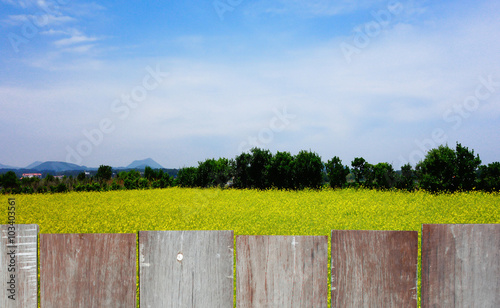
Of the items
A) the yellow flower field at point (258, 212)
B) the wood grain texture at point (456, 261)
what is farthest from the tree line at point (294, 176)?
the wood grain texture at point (456, 261)

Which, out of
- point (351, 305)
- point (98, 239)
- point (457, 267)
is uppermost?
point (98, 239)

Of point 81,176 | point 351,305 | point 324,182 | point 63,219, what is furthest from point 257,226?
point 81,176

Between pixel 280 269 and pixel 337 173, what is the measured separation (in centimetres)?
1420

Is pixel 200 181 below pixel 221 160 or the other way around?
below

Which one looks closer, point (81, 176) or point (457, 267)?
point (457, 267)

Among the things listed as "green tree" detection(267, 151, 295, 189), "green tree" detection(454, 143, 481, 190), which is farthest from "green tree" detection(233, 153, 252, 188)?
"green tree" detection(454, 143, 481, 190)

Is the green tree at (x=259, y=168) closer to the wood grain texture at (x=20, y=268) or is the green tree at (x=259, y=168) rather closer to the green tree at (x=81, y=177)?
the green tree at (x=81, y=177)

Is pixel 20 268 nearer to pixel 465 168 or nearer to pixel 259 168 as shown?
pixel 259 168

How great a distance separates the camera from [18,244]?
1.30 metres

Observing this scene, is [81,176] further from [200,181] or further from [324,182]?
[324,182]

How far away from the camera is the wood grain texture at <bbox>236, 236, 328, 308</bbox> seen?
48.6 inches

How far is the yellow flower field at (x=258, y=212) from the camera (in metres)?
7.62

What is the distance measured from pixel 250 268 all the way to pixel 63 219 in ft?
29.6

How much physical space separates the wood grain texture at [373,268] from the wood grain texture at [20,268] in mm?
1141
